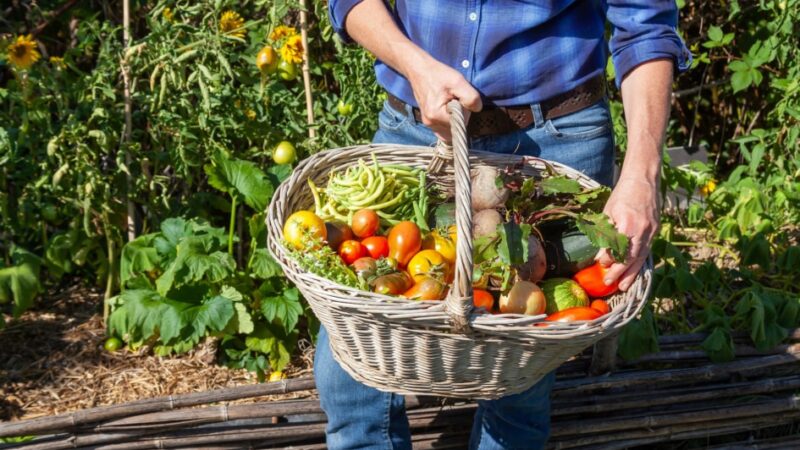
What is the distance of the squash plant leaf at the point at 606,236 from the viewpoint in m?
1.65

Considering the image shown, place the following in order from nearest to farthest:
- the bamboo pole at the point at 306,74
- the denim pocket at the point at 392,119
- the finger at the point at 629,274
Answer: the finger at the point at 629,274 < the denim pocket at the point at 392,119 < the bamboo pole at the point at 306,74

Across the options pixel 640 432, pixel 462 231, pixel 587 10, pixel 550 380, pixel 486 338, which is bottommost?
pixel 640 432

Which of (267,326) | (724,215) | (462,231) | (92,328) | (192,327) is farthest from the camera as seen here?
(724,215)

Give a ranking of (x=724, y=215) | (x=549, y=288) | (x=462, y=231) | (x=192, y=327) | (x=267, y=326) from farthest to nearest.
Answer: (x=724, y=215) → (x=267, y=326) → (x=192, y=327) → (x=549, y=288) → (x=462, y=231)

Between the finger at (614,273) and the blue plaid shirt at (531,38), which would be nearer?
the finger at (614,273)

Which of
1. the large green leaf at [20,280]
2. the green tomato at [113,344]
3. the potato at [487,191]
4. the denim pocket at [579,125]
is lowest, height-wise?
the green tomato at [113,344]

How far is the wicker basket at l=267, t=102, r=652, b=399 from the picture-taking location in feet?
5.19

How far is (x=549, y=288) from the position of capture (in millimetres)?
1805

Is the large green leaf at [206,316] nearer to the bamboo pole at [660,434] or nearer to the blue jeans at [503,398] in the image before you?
the blue jeans at [503,398]

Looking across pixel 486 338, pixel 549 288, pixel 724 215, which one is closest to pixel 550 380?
pixel 549 288

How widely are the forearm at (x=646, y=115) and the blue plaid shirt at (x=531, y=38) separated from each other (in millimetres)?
33

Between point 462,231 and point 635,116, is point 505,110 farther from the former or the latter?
point 462,231

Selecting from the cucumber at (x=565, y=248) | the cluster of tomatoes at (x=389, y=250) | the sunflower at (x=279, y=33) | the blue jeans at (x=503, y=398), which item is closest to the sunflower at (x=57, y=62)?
the sunflower at (x=279, y=33)

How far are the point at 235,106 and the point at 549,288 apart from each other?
156 centimetres
